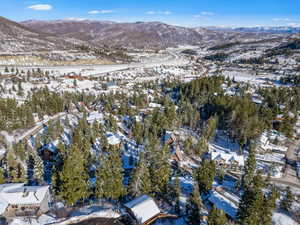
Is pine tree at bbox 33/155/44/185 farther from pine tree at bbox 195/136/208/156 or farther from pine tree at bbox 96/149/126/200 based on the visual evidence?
pine tree at bbox 195/136/208/156

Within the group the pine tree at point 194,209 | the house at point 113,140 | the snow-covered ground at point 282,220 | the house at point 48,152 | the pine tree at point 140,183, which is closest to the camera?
the pine tree at point 194,209

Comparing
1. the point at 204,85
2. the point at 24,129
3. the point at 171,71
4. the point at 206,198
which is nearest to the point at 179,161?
the point at 206,198

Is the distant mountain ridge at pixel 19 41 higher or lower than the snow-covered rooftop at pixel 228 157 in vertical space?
higher

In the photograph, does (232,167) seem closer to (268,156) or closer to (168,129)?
(268,156)

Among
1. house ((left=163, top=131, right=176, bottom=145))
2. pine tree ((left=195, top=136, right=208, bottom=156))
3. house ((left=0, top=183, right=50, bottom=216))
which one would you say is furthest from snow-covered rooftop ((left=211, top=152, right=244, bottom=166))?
house ((left=0, top=183, right=50, bottom=216))

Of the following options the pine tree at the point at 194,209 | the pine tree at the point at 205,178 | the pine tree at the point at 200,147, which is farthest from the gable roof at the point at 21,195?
the pine tree at the point at 200,147

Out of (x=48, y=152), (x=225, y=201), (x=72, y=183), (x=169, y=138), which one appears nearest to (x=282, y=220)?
(x=225, y=201)

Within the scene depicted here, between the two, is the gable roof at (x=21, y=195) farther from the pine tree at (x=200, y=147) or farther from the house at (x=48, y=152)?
the pine tree at (x=200, y=147)
